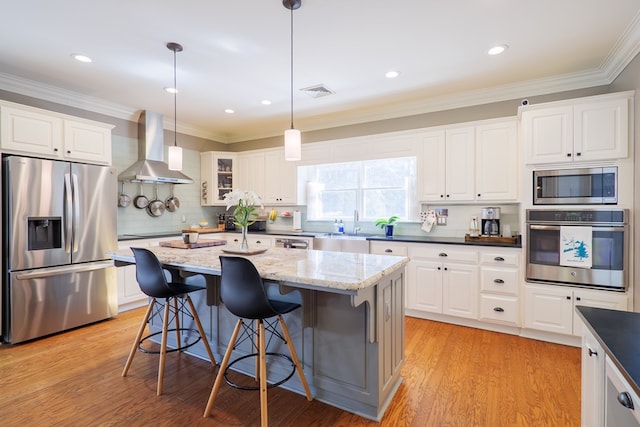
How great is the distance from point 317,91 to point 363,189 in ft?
5.11

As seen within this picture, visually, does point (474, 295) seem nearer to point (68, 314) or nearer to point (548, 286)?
point (548, 286)

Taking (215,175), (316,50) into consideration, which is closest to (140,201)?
(215,175)

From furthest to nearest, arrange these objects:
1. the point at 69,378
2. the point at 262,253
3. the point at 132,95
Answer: the point at 132,95
the point at 262,253
the point at 69,378

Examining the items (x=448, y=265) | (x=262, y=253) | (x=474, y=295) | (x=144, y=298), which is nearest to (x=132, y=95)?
(x=144, y=298)

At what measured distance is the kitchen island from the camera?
6.02 feet

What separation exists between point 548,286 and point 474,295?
26.3 inches

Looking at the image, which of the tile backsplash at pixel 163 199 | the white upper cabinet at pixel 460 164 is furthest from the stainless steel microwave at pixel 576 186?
the tile backsplash at pixel 163 199

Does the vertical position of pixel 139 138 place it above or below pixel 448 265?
above

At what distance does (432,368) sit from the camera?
8.46ft

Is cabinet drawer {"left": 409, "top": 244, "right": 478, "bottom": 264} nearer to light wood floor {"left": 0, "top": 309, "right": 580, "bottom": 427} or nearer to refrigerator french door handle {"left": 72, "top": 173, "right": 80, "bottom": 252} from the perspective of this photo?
light wood floor {"left": 0, "top": 309, "right": 580, "bottom": 427}

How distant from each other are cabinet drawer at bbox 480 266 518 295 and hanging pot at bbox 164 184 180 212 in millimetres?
4407

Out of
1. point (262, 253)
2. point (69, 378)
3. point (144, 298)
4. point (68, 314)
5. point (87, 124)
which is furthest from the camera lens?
point (144, 298)

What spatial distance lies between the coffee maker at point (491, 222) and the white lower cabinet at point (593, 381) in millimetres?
2387

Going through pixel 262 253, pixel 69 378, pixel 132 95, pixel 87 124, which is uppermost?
pixel 132 95
